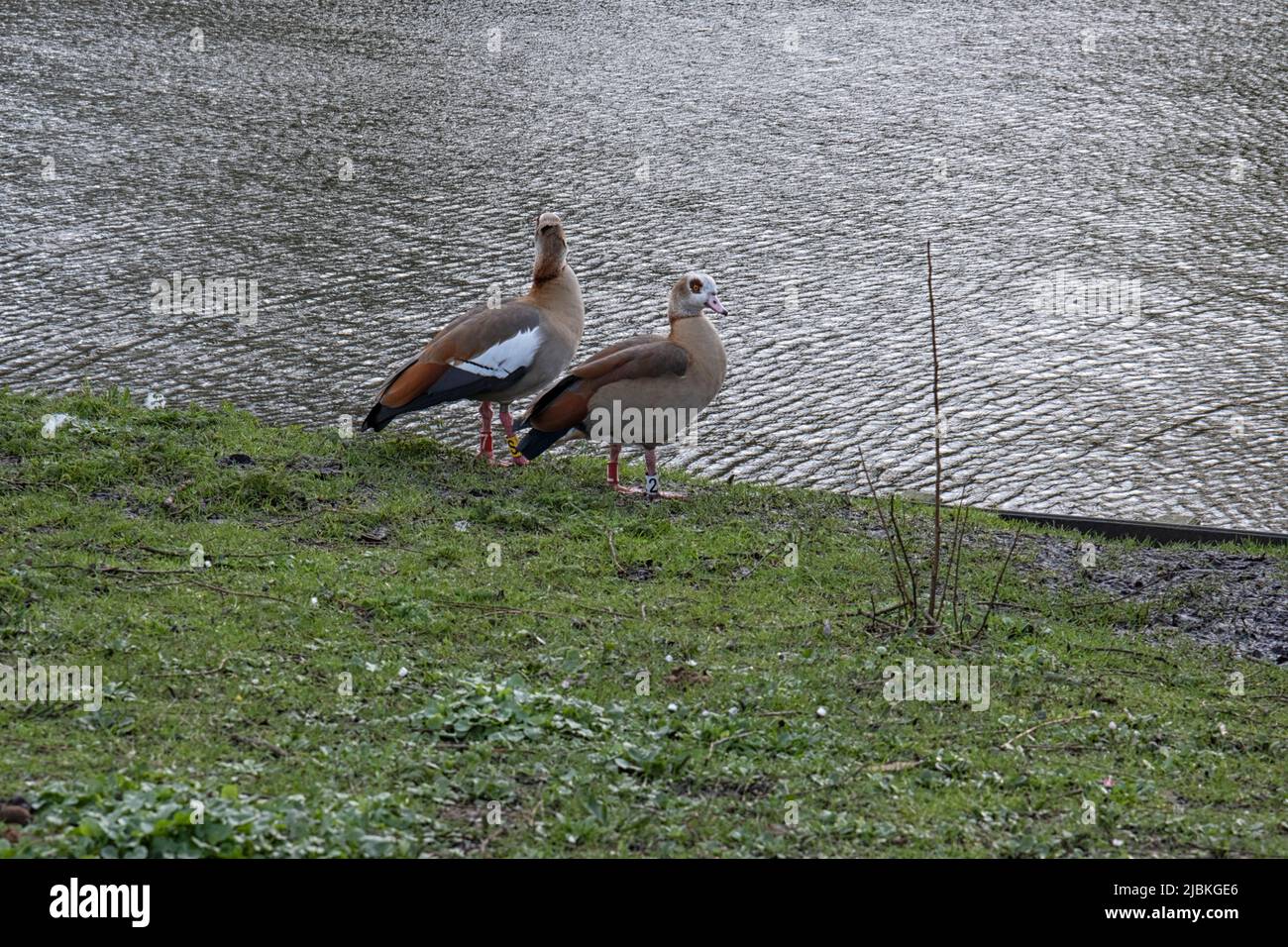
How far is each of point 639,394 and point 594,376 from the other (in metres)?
0.30

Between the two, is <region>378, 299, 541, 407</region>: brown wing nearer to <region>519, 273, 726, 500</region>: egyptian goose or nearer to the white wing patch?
the white wing patch

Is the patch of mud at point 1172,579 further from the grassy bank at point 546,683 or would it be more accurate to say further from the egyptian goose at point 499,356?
the egyptian goose at point 499,356

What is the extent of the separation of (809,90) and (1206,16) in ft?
23.6

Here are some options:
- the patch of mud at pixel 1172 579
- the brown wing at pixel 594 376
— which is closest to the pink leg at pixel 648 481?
the brown wing at pixel 594 376

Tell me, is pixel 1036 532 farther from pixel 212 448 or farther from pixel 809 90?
pixel 809 90

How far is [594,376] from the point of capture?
941cm

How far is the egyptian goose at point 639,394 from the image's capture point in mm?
9344

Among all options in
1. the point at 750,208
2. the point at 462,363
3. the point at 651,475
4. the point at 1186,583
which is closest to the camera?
the point at 1186,583

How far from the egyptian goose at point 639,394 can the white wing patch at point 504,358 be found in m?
0.38

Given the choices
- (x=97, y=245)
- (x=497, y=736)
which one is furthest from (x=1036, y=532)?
(x=97, y=245)

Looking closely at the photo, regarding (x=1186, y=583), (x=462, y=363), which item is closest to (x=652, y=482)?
(x=462, y=363)

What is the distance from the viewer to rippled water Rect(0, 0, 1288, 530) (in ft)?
37.5

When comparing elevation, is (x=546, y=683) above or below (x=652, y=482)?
below

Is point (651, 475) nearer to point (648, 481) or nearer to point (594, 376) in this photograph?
point (648, 481)
